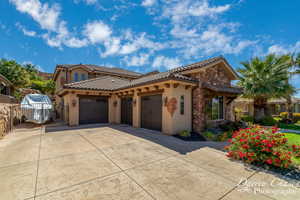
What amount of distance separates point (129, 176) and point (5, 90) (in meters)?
28.0

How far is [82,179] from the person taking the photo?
3.14 m

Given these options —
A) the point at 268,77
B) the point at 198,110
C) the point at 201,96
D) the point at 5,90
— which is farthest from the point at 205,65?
the point at 5,90

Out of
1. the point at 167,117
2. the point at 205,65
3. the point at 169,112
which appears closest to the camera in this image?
the point at 169,112

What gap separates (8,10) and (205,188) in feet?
59.4

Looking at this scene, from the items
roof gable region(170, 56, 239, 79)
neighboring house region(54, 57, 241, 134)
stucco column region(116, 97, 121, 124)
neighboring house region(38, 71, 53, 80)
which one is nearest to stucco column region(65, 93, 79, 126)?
neighboring house region(54, 57, 241, 134)

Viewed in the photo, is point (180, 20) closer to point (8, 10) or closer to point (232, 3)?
point (232, 3)

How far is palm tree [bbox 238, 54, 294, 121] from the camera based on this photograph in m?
12.1

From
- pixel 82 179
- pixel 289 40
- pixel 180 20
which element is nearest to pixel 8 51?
pixel 180 20

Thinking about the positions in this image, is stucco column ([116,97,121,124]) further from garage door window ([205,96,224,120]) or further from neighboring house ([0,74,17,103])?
neighboring house ([0,74,17,103])

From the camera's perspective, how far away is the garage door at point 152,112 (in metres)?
8.75

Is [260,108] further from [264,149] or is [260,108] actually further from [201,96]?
[264,149]

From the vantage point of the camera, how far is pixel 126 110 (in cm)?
1198

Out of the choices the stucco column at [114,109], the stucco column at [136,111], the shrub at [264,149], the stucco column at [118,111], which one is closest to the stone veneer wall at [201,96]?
the shrub at [264,149]

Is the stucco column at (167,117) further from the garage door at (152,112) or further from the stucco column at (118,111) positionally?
the stucco column at (118,111)
